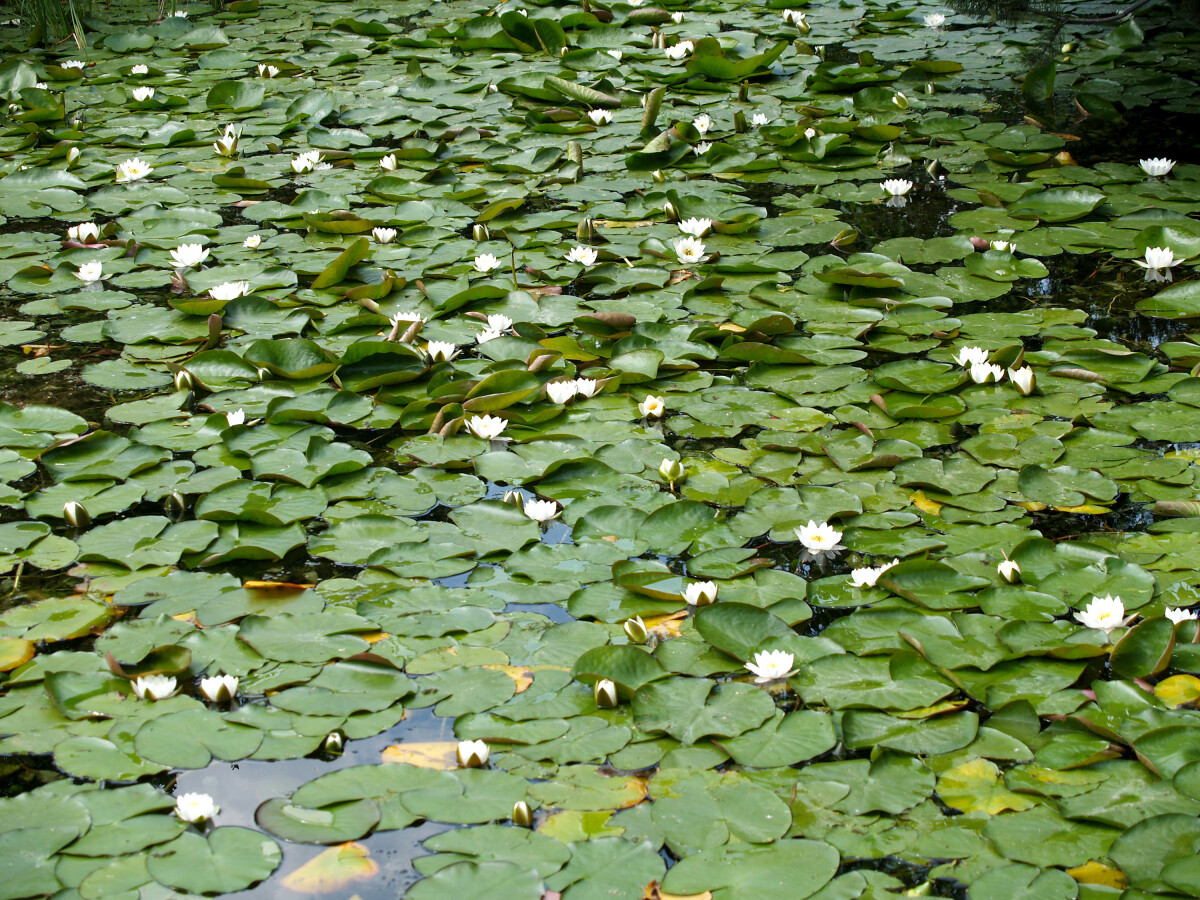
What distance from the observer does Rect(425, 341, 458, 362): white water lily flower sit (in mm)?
2996

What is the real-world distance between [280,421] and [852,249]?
216 centimetres

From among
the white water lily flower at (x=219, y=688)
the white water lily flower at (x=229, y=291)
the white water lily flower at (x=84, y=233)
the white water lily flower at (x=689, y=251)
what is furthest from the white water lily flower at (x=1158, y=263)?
the white water lily flower at (x=84, y=233)

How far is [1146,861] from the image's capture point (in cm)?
150

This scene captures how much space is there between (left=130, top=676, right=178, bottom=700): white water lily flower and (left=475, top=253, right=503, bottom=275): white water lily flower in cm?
196

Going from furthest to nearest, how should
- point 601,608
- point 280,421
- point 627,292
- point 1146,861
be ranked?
1. point 627,292
2. point 280,421
3. point 601,608
4. point 1146,861

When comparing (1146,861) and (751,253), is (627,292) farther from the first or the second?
(1146,861)

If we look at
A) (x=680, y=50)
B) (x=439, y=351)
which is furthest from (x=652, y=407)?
(x=680, y=50)

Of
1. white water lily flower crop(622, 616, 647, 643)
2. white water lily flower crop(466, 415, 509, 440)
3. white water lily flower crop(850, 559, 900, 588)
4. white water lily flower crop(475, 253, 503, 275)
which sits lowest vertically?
white water lily flower crop(850, 559, 900, 588)

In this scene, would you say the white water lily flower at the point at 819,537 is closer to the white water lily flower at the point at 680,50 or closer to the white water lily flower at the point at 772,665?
the white water lily flower at the point at 772,665

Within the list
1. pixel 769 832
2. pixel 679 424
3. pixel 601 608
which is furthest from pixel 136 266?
pixel 769 832

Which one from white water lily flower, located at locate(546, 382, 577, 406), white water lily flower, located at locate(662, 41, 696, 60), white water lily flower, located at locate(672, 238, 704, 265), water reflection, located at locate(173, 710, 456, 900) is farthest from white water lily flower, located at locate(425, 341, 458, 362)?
white water lily flower, located at locate(662, 41, 696, 60)

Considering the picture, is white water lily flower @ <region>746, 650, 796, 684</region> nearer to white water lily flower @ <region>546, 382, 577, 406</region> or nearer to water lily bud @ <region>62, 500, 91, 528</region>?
white water lily flower @ <region>546, 382, 577, 406</region>

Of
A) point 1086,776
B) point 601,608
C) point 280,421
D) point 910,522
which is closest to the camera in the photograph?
point 1086,776

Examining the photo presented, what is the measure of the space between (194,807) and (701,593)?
3.35 feet
